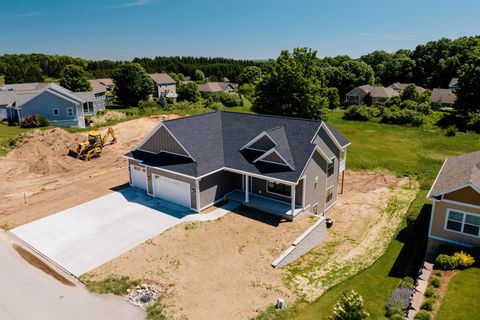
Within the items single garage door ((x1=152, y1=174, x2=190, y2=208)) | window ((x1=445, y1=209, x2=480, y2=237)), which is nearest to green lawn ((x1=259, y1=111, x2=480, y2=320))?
window ((x1=445, y1=209, x2=480, y2=237))

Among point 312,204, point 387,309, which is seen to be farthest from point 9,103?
point 387,309

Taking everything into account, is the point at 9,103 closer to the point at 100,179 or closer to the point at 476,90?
the point at 100,179

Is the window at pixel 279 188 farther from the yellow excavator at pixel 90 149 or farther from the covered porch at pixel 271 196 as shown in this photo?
the yellow excavator at pixel 90 149

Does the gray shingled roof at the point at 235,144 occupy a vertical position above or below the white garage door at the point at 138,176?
above

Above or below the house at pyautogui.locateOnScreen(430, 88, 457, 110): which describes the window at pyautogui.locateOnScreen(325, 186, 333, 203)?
below

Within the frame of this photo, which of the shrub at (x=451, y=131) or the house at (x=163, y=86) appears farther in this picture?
the house at (x=163, y=86)

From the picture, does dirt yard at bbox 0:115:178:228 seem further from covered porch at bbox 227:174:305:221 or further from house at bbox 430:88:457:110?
house at bbox 430:88:457:110

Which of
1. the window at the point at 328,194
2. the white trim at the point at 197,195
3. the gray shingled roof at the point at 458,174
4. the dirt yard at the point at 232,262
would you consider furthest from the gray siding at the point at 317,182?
the white trim at the point at 197,195
